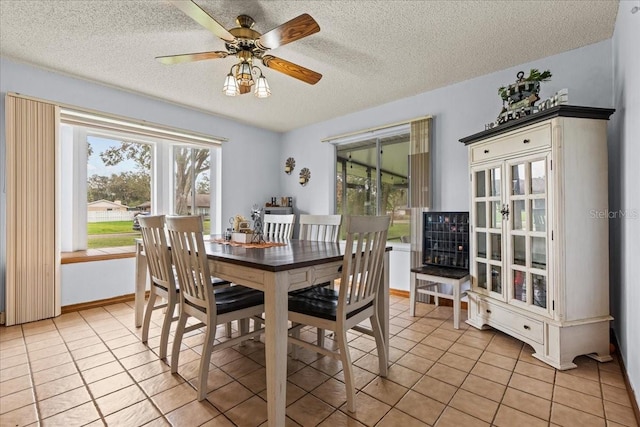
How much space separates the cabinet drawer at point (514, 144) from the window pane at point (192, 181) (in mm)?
3420

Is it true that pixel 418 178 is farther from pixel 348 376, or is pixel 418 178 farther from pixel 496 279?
pixel 348 376

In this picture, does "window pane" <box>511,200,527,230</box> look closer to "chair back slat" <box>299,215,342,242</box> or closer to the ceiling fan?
"chair back slat" <box>299,215,342,242</box>

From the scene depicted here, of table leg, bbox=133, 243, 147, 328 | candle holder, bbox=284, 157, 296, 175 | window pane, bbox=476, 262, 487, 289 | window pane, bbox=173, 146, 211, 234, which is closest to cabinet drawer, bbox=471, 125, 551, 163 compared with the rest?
window pane, bbox=476, 262, 487, 289

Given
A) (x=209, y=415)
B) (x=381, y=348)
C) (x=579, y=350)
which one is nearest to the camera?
(x=209, y=415)

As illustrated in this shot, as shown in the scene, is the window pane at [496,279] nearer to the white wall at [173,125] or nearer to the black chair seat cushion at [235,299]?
the black chair seat cushion at [235,299]

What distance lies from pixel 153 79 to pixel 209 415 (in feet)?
10.2

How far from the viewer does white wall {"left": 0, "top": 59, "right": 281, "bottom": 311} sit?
279cm

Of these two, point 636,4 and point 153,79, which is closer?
point 636,4

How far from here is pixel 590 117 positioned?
2035 mm

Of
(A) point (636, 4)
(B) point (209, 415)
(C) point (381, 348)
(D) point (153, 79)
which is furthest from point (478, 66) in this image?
(B) point (209, 415)

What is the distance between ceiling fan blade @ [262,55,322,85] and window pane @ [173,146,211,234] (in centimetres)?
247

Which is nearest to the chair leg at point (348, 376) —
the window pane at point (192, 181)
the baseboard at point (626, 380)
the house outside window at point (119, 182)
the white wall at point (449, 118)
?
the baseboard at point (626, 380)

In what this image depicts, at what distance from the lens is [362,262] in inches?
68.4

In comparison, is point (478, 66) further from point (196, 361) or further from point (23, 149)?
point (23, 149)
